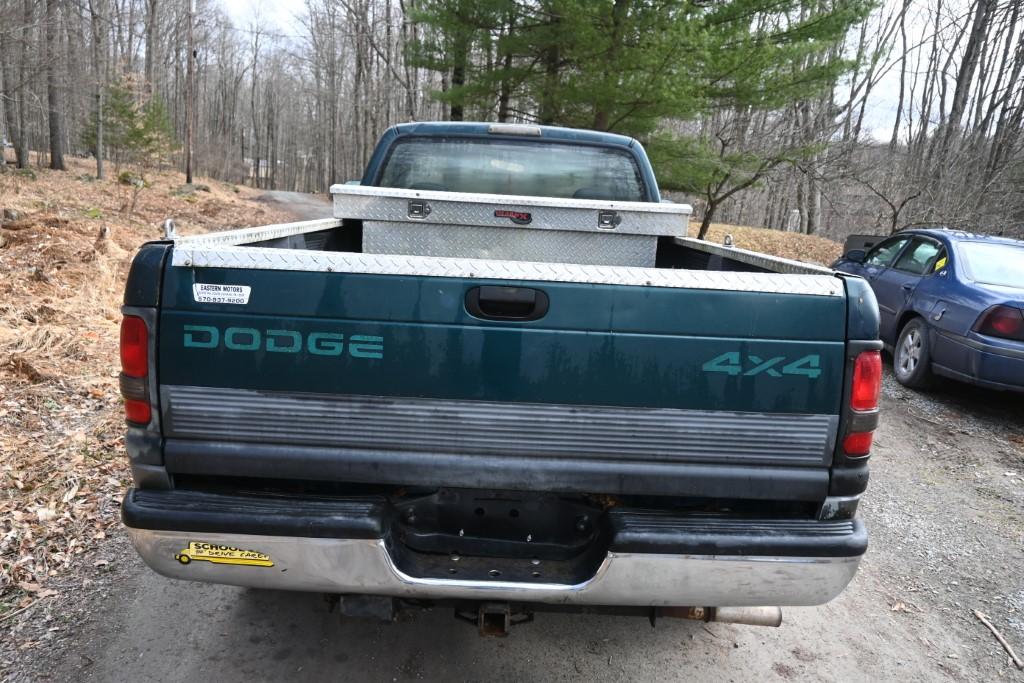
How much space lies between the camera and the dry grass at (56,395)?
366 centimetres

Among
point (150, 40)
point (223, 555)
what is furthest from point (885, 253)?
point (150, 40)

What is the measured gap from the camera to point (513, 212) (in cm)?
426

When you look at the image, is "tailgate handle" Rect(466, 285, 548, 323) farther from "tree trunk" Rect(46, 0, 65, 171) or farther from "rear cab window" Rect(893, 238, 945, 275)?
"tree trunk" Rect(46, 0, 65, 171)

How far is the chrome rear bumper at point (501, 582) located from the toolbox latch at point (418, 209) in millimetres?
2555

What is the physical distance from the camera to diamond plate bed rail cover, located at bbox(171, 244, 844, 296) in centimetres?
210

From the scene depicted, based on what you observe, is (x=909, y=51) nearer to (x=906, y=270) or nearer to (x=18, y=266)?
(x=906, y=270)

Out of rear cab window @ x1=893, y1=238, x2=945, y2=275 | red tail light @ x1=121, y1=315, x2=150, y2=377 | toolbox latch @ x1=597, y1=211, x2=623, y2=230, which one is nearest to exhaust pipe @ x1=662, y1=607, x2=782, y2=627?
red tail light @ x1=121, y1=315, x2=150, y2=377

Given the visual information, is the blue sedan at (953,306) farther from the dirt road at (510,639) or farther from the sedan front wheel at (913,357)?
the dirt road at (510,639)

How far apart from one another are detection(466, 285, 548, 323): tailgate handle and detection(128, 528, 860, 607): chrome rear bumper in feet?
2.64

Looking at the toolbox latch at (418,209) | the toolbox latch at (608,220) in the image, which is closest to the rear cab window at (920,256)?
the toolbox latch at (608,220)

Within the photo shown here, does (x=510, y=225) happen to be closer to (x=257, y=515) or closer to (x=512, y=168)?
(x=512, y=168)

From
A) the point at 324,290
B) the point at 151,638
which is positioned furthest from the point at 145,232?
the point at 324,290

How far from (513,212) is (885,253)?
6.52 metres

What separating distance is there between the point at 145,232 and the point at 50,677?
12979 millimetres
